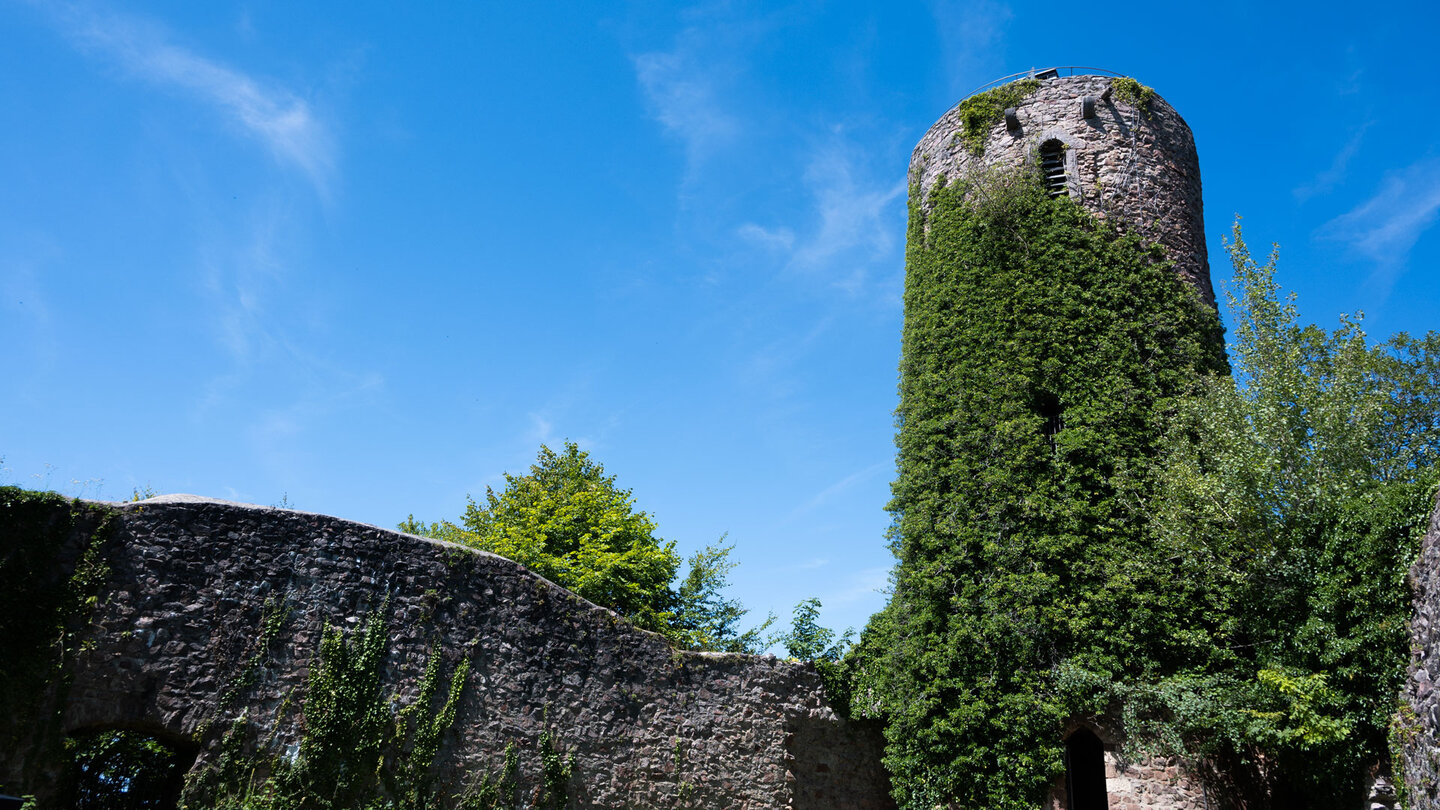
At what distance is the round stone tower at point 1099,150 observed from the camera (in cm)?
1582

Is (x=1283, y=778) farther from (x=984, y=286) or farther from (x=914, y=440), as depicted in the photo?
(x=984, y=286)

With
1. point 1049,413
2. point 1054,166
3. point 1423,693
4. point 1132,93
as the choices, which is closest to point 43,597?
point 1049,413

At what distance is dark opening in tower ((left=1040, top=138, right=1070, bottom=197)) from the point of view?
1620 centimetres

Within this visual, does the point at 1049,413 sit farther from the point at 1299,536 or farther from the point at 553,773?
the point at 553,773

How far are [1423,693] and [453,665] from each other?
411 inches

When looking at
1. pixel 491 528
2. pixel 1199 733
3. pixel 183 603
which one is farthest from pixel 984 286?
pixel 491 528

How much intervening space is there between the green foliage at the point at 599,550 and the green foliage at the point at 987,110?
12273 mm

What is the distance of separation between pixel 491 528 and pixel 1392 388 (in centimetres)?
2033

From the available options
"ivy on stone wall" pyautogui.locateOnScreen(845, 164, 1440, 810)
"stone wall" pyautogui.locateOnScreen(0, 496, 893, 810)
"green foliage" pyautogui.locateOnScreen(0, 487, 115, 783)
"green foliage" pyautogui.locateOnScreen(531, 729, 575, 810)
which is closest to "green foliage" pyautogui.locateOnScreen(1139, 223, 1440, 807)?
"ivy on stone wall" pyautogui.locateOnScreen(845, 164, 1440, 810)

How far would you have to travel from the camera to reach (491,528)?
83.3 feet

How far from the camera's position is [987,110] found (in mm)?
17281

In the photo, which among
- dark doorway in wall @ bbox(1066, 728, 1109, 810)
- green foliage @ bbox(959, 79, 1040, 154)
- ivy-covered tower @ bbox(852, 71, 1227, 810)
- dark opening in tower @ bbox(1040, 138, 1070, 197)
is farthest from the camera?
green foliage @ bbox(959, 79, 1040, 154)

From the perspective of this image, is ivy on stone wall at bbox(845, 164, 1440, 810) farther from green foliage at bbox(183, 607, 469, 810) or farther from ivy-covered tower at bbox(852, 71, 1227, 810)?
green foliage at bbox(183, 607, 469, 810)

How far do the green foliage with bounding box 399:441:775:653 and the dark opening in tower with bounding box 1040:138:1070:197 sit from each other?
40.1ft
